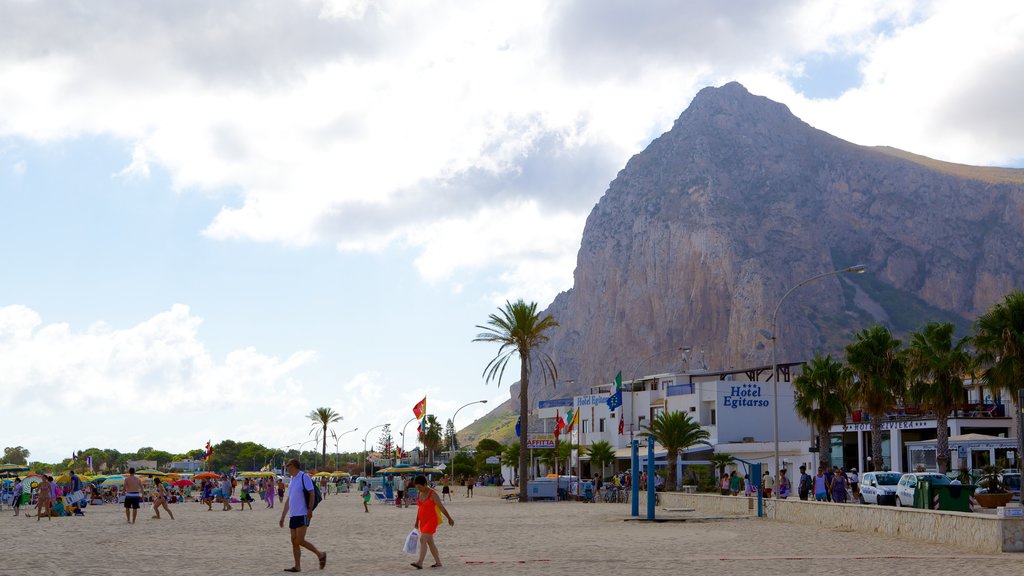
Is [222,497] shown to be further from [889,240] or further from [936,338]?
[889,240]

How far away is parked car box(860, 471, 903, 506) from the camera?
3484cm

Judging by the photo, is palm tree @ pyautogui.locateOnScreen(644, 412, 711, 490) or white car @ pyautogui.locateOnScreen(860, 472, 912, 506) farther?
palm tree @ pyautogui.locateOnScreen(644, 412, 711, 490)

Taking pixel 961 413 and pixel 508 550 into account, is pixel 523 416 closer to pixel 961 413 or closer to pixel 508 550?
pixel 961 413

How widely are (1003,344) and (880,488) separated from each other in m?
10.1

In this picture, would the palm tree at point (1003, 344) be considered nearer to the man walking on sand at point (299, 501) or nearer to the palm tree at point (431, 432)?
the man walking on sand at point (299, 501)

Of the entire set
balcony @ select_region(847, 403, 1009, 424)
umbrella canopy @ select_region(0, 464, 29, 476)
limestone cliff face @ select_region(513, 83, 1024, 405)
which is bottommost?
umbrella canopy @ select_region(0, 464, 29, 476)

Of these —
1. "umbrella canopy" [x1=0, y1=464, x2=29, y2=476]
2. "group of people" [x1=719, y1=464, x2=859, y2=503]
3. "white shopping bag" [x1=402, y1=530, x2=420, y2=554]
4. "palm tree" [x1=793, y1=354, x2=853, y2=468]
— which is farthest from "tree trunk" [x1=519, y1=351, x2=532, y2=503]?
"white shopping bag" [x1=402, y1=530, x2=420, y2=554]

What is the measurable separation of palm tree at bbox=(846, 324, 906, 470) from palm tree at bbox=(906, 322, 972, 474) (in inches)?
54.3

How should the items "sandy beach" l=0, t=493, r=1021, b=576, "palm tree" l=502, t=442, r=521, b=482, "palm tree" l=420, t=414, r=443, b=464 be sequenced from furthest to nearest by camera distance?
"palm tree" l=420, t=414, r=443, b=464
"palm tree" l=502, t=442, r=521, b=482
"sandy beach" l=0, t=493, r=1021, b=576

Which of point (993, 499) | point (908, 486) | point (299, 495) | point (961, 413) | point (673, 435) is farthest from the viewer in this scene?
point (961, 413)

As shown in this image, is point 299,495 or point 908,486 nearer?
point 299,495

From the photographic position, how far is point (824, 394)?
55906mm

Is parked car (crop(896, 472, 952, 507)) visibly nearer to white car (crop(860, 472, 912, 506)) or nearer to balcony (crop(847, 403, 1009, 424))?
white car (crop(860, 472, 912, 506))

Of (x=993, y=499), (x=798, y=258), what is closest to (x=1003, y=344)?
(x=993, y=499)
